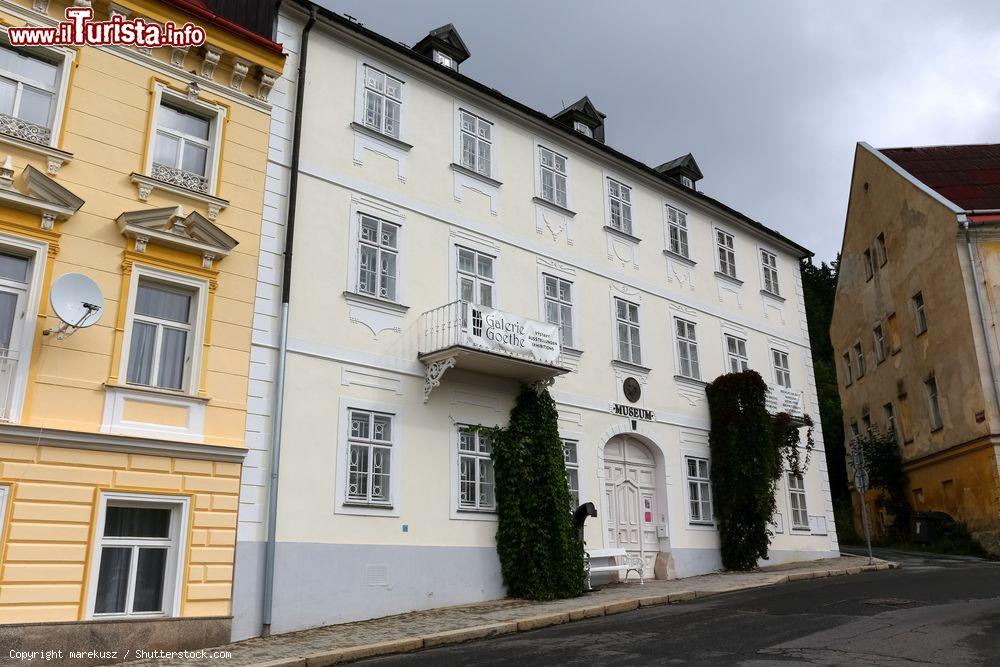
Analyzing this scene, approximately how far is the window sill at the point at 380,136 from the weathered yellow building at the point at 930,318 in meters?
17.8

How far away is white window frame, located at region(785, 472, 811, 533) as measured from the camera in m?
21.8

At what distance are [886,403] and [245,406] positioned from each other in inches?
1011

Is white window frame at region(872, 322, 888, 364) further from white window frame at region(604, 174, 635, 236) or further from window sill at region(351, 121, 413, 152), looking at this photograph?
window sill at region(351, 121, 413, 152)

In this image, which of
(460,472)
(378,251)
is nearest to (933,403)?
(460,472)

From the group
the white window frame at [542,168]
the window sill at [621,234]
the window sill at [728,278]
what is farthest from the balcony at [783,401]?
the white window frame at [542,168]

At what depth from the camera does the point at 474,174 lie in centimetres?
1720

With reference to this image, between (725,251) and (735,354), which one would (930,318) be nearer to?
(725,251)

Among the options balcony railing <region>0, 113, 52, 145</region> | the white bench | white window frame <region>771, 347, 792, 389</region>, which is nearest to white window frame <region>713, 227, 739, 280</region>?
white window frame <region>771, 347, 792, 389</region>

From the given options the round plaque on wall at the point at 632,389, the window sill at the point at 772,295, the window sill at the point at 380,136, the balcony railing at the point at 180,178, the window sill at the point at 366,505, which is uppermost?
the window sill at the point at 380,136

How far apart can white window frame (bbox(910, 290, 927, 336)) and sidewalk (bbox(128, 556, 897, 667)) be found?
14.1 metres

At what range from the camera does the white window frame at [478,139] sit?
1719 cm

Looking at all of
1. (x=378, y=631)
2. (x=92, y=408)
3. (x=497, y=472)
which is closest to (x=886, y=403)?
(x=497, y=472)

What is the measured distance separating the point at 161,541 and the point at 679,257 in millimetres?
14286

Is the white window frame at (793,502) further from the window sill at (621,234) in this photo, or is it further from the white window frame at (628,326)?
the window sill at (621,234)
